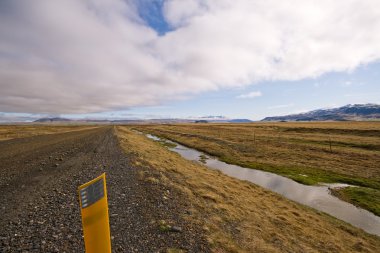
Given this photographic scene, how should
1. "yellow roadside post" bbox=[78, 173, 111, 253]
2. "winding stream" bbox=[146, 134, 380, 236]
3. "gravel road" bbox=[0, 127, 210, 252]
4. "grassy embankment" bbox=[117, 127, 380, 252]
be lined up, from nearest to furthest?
"yellow roadside post" bbox=[78, 173, 111, 253], "gravel road" bbox=[0, 127, 210, 252], "grassy embankment" bbox=[117, 127, 380, 252], "winding stream" bbox=[146, 134, 380, 236]

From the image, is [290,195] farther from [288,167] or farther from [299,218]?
[288,167]

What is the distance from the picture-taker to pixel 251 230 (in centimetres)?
1117

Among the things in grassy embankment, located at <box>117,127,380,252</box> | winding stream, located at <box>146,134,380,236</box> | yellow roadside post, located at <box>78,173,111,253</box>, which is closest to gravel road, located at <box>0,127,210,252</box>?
grassy embankment, located at <box>117,127,380,252</box>

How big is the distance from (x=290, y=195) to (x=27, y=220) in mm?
18696

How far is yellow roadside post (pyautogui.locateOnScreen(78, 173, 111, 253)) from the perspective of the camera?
433 centimetres

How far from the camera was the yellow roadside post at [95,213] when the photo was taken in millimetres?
4332

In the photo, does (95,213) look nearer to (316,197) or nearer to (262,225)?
(262,225)

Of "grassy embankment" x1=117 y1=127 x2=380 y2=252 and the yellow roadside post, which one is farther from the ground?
the yellow roadside post

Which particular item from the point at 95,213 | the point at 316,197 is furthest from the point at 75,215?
the point at 316,197

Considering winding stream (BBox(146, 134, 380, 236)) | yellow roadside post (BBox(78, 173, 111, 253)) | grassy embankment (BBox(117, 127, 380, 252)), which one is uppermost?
yellow roadside post (BBox(78, 173, 111, 253))

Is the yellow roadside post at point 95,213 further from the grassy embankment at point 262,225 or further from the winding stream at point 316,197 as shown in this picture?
the winding stream at point 316,197

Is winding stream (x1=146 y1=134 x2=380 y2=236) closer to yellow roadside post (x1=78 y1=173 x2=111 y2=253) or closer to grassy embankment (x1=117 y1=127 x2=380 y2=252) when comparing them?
grassy embankment (x1=117 y1=127 x2=380 y2=252)

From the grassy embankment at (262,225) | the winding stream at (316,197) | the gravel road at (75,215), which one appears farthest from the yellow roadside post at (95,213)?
the winding stream at (316,197)

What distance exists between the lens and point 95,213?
439cm
